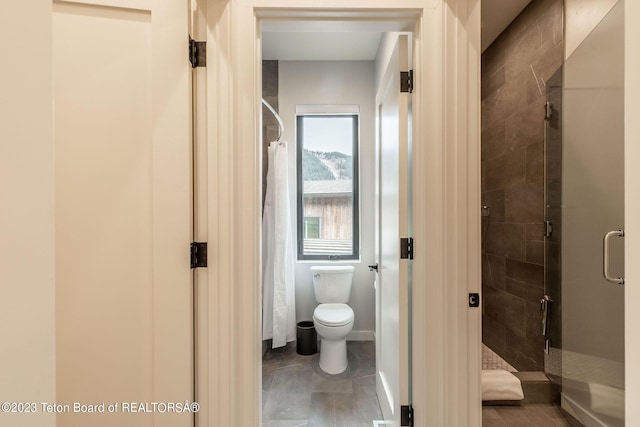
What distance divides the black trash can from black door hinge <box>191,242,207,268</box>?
1.92 m

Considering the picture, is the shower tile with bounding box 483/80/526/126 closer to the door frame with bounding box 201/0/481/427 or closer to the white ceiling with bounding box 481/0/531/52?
the white ceiling with bounding box 481/0/531/52

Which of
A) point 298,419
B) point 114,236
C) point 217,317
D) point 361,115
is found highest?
point 361,115

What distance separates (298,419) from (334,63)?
313 centimetres

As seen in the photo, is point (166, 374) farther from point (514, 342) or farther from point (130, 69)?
point (514, 342)

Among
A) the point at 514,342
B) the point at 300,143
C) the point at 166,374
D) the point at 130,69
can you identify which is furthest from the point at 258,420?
the point at 300,143

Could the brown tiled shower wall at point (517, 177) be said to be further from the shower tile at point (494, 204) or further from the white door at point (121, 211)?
the white door at point (121, 211)

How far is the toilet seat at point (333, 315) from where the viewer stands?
7.63ft

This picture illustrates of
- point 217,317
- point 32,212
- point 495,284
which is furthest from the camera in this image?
point 495,284

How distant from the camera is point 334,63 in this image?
304 centimetres

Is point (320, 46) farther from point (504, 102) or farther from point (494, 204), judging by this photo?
point (494, 204)

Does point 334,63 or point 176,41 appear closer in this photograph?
point 176,41

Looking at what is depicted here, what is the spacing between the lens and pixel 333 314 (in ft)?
8.07

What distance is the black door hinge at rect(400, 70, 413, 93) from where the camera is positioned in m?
1.28

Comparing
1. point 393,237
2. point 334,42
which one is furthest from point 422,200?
point 334,42
